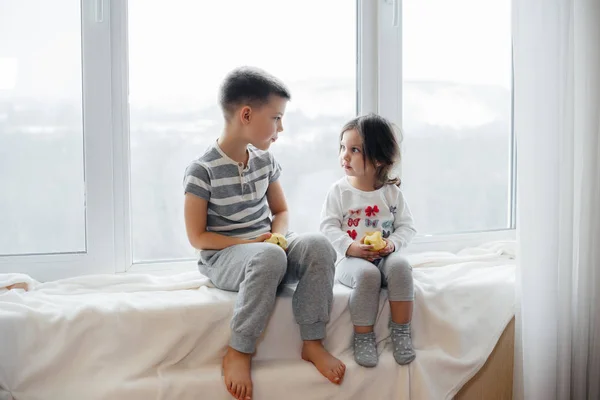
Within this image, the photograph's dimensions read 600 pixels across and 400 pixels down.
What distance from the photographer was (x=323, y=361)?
162 cm

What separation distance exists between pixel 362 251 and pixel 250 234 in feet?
1.07

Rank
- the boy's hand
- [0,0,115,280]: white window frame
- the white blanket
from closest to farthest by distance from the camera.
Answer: the white blanket, the boy's hand, [0,0,115,280]: white window frame

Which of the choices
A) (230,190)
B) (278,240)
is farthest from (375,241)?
(230,190)

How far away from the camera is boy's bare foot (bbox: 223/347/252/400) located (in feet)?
5.01

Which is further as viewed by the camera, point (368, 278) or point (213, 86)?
point (213, 86)

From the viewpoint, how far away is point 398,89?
219cm

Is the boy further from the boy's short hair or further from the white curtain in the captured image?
the white curtain

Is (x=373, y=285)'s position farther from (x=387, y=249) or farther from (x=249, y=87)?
(x=249, y=87)

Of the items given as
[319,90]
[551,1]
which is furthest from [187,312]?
[551,1]

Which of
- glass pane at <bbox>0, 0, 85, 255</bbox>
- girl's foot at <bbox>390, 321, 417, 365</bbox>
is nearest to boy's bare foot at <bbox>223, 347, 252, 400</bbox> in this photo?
girl's foot at <bbox>390, 321, 417, 365</bbox>

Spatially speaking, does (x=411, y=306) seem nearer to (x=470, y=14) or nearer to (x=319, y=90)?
(x=319, y=90)

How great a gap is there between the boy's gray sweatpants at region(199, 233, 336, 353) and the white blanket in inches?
2.1

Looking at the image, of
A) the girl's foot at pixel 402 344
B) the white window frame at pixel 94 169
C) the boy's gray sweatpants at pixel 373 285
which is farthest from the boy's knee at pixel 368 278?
the white window frame at pixel 94 169

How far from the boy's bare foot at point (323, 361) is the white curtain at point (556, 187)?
52 cm
